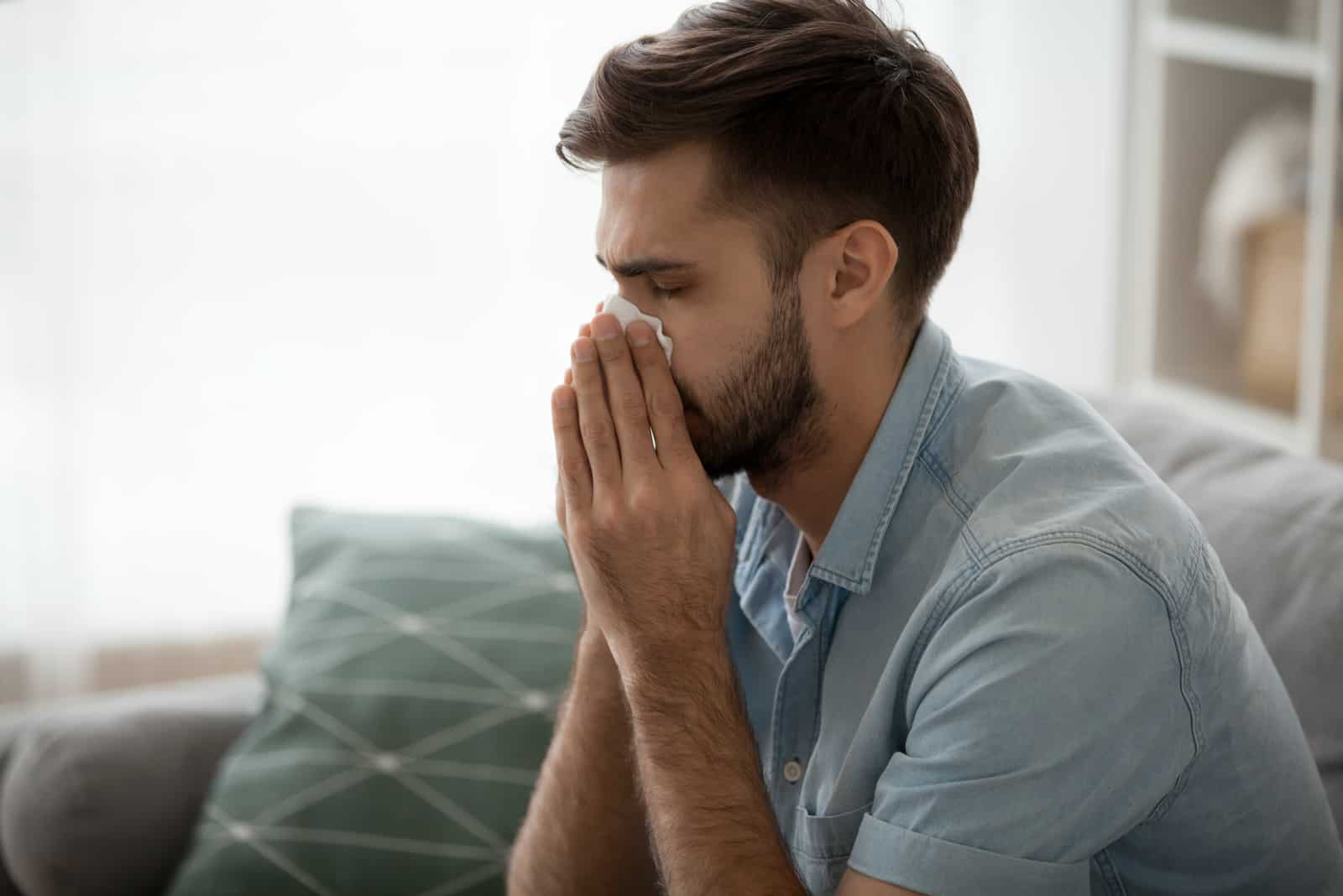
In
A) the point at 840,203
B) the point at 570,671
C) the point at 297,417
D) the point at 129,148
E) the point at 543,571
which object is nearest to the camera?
the point at 840,203

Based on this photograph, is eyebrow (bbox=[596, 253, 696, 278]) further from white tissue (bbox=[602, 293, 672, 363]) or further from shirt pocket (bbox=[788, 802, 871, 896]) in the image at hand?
shirt pocket (bbox=[788, 802, 871, 896])

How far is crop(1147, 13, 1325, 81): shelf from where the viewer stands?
2133mm

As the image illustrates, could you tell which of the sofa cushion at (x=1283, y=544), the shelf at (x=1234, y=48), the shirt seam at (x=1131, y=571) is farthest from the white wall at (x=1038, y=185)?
the shirt seam at (x=1131, y=571)

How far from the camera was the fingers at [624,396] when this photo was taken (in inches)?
49.1

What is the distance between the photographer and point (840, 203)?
123 centimetres

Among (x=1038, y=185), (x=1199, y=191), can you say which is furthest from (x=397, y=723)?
(x=1038, y=185)

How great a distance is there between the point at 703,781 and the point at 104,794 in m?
0.89

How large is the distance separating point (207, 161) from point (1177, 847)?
1821 millimetres

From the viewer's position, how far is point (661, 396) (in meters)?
1.25

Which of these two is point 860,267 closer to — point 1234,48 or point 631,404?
point 631,404

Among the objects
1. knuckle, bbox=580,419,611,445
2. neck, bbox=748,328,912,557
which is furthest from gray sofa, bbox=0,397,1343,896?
knuckle, bbox=580,419,611,445

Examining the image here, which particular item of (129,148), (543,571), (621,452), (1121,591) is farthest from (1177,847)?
(129,148)

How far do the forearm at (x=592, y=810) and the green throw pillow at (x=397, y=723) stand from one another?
0.61 feet

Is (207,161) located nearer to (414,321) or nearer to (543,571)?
(414,321)
